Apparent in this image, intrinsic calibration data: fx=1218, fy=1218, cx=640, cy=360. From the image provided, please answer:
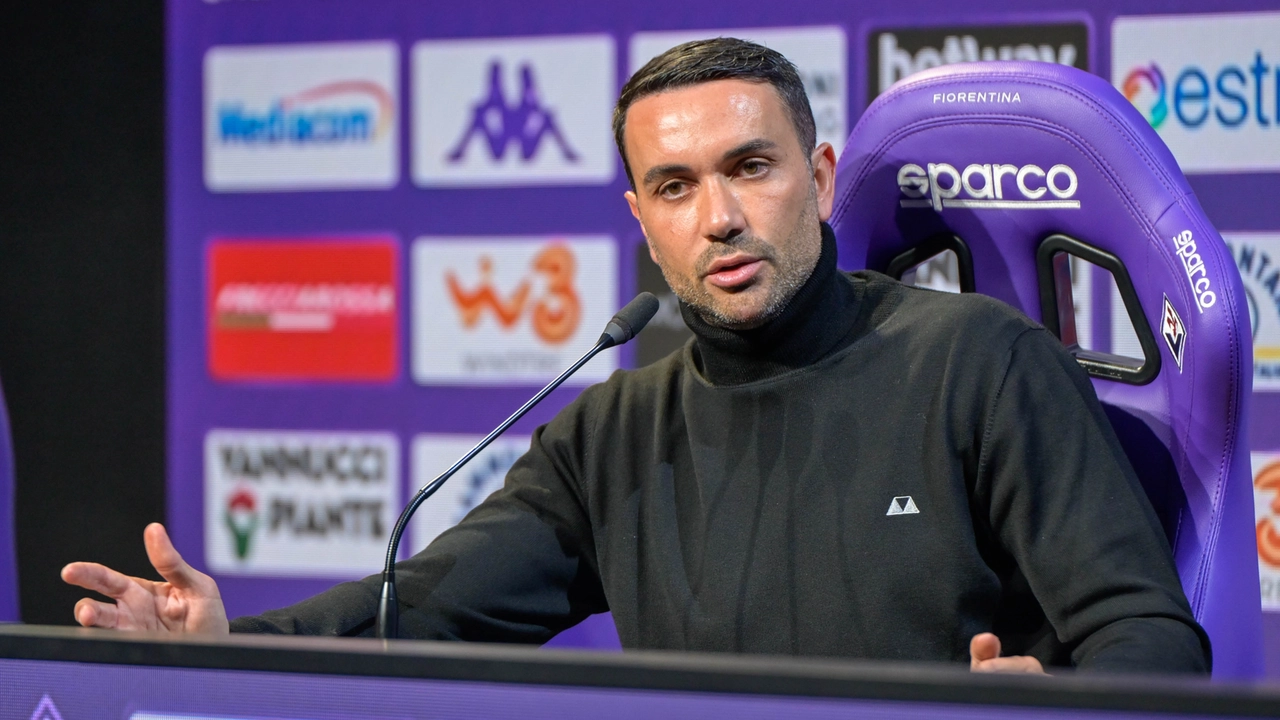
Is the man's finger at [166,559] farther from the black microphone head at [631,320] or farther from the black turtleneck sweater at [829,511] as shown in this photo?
the black microphone head at [631,320]

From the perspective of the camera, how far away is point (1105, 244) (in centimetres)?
135

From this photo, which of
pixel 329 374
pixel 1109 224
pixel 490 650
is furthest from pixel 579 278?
pixel 490 650

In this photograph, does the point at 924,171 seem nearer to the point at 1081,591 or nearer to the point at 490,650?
the point at 1081,591

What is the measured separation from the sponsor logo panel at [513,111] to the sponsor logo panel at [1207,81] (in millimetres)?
1071

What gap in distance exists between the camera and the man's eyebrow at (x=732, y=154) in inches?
53.6

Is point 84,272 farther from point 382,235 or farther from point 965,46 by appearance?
point 965,46

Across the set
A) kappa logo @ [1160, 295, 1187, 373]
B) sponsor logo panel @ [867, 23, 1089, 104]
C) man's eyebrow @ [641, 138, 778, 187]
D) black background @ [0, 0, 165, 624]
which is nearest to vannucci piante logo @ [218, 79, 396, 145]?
black background @ [0, 0, 165, 624]

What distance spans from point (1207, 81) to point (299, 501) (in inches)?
84.7

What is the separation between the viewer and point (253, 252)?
2922mm

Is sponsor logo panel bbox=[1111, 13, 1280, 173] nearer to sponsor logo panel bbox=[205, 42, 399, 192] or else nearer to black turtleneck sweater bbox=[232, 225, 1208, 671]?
black turtleneck sweater bbox=[232, 225, 1208, 671]

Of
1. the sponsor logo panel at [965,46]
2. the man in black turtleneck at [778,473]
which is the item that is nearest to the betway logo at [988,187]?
the man in black turtleneck at [778,473]

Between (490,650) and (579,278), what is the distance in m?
2.11

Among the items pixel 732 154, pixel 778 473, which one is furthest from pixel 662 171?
pixel 778 473

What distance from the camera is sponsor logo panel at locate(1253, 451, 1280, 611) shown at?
236 centimetres
